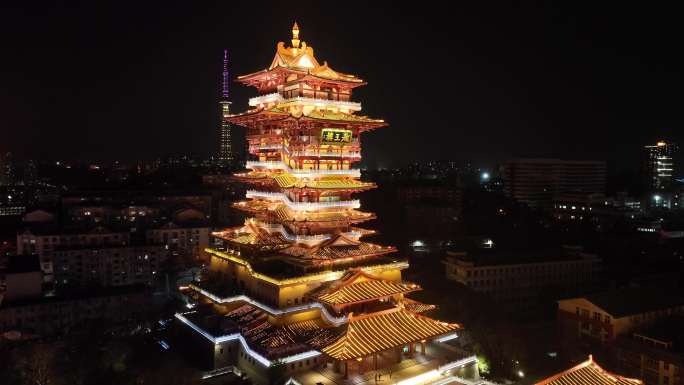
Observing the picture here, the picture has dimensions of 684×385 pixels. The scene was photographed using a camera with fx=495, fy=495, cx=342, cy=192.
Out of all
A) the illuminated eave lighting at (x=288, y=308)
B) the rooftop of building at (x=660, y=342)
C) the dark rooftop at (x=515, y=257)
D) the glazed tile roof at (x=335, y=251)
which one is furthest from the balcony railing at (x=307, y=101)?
the dark rooftop at (x=515, y=257)

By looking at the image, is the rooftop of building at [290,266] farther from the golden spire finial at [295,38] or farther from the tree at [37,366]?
the golden spire finial at [295,38]

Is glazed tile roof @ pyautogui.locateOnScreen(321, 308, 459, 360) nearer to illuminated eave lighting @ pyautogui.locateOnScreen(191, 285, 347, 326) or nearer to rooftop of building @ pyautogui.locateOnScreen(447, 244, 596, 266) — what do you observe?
illuminated eave lighting @ pyautogui.locateOnScreen(191, 285, 347, 326)

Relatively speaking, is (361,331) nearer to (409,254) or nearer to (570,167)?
(409,254)

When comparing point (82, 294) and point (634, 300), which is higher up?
point (634, 300)

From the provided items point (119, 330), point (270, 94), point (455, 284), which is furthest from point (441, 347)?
point (455, 284)

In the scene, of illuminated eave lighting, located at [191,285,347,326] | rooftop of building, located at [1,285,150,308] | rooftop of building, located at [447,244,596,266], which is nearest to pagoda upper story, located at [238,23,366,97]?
illuminated eave lighting, located at [191,285,347,326]

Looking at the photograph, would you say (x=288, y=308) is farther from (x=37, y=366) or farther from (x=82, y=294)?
(x=82, y=294)

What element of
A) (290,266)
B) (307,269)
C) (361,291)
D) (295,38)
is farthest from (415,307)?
(295,38)
